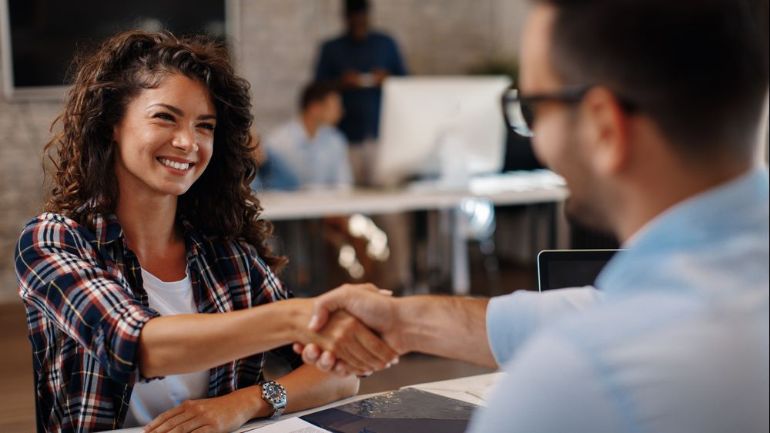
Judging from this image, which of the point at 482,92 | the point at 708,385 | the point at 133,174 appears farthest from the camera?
the point at 482,92

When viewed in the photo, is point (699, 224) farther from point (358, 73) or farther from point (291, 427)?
point (358, 73)

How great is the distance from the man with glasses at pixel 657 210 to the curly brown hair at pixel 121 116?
3.44 ft

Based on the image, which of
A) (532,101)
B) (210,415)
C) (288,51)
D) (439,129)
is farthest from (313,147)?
(532,101)

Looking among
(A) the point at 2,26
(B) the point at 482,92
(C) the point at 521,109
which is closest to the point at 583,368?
(C) the point at 521,109

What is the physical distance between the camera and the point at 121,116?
1.76 metres

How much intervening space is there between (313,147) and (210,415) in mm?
3798

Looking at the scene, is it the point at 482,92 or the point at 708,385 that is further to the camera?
the point at 482,92

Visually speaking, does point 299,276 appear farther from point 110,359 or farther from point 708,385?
point 708,385

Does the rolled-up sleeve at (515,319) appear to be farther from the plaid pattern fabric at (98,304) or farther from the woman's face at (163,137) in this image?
the woman's face at (163,137)

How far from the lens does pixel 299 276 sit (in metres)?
5.28

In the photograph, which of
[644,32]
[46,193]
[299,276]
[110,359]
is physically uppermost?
[644,32]

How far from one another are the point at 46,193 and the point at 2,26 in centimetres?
421

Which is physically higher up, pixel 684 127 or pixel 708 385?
pixel 684 127

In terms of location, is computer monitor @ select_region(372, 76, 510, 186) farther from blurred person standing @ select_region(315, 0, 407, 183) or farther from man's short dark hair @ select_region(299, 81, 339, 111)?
blurred person standing @ select_region(315, 0, 407, 183)
